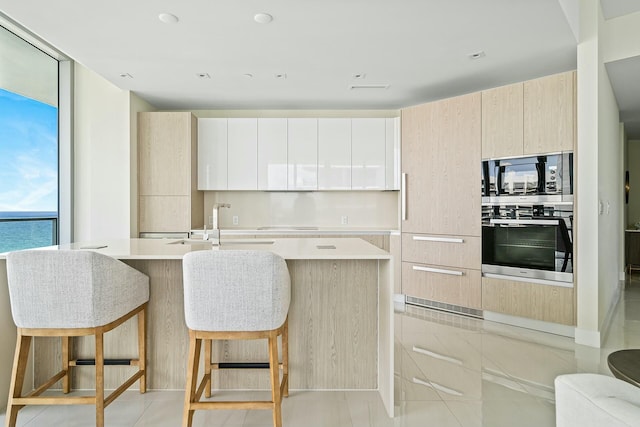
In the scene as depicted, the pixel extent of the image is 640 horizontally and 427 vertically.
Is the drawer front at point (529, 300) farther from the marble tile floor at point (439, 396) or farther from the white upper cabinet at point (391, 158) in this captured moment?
the white upper cabinet at point (391, 158)

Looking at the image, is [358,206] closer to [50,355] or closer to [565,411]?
[50,355]

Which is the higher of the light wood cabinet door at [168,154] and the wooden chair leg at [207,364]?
the light wood cabinet door at [168,154]

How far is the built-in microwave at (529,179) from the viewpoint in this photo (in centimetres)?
342

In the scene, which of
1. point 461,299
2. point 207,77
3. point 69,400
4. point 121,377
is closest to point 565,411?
point 69,400

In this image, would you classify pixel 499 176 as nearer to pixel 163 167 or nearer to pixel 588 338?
pixel 588 338

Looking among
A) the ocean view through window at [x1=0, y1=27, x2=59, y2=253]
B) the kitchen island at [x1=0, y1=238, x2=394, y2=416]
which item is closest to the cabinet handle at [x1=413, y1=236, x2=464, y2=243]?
the kitchen island at [x1=0, y1=238, x2=394, y2=416]

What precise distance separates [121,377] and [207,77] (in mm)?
2913

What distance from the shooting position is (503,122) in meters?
3.76

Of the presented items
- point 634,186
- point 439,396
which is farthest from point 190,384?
point 634,186

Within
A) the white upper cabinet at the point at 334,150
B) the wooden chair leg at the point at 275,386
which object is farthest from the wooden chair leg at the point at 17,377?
the white upper cabinet at the point at 334,150

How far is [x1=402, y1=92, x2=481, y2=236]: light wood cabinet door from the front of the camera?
399 cm

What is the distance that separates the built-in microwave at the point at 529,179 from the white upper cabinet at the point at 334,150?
1.70 m

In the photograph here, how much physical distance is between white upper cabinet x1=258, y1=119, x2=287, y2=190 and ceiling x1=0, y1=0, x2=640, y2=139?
0.39 m

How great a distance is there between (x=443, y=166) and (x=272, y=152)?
210cm
